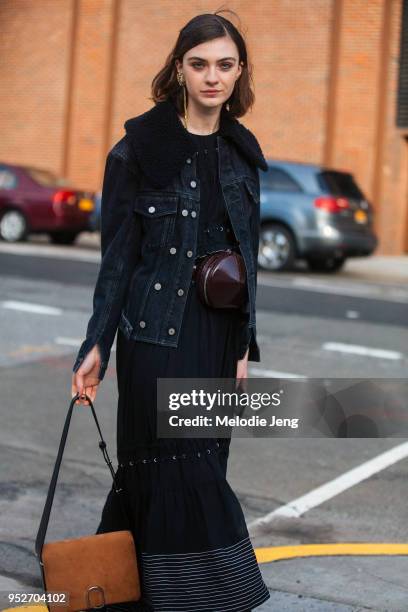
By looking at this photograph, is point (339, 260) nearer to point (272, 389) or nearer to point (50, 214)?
point (50, 214)

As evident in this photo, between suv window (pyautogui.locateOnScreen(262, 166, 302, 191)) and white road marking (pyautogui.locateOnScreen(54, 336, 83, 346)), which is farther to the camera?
suv window (pyautogui.locateOnScreen(262, 166, 302, 191))

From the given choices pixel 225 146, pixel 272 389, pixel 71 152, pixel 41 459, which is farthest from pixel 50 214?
pixel 225 146

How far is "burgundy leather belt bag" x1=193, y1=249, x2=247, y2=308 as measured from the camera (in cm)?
350

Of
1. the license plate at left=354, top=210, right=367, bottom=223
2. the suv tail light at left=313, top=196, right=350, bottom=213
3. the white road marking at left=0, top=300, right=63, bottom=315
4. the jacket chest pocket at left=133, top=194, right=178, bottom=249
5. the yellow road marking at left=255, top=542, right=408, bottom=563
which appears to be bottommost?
the yellow road marking at left=255, top=542, right=408, bottom=563

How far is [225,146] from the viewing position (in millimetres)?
3703

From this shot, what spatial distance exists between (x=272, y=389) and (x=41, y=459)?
2756 millimetres

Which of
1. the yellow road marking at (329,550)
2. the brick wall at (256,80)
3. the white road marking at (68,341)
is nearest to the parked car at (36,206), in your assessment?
the brick wall at (256,80)

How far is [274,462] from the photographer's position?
6633mm

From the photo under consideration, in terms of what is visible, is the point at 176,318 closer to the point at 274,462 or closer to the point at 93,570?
the point at 93,570

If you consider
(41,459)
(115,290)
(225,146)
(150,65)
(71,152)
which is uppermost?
(150,65)

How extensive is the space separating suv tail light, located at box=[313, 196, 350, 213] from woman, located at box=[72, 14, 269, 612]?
50.3ft

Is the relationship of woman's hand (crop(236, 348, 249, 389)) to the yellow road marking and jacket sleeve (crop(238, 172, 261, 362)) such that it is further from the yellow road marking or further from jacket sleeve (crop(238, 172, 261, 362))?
the yellow road marking

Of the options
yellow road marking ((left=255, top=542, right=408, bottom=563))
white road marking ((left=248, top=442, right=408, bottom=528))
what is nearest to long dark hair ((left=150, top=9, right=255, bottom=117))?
yellow road marking ((left=255, top=542, right=408, bottom=563))

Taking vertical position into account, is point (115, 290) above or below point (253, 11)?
below
